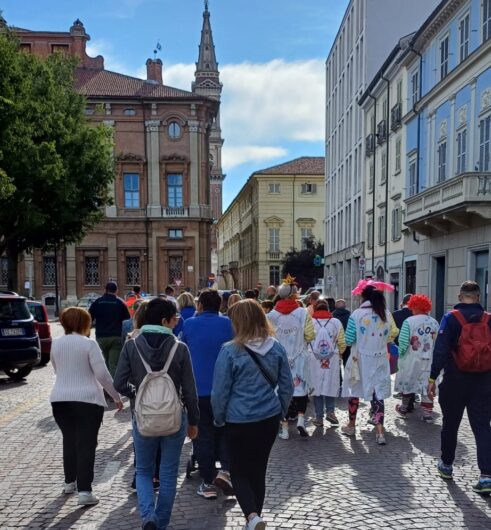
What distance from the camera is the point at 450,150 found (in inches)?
877

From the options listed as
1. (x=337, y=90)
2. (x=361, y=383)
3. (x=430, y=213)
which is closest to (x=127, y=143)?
(x=337, y=90)

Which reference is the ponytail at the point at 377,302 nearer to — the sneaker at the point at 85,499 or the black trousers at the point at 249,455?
the black trousers at the point at 249,455

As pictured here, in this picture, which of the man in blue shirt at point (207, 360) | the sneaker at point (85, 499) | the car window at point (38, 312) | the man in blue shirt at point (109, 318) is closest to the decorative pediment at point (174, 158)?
the car window at point (38, 312)

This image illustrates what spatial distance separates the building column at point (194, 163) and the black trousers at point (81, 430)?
148 ft

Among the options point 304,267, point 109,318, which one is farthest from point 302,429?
point 304,267

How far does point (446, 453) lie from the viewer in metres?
5.75

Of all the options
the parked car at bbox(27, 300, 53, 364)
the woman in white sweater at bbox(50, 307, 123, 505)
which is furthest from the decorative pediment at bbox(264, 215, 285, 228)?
the woman in white sweater at bbox(50, 307, 123, 505)

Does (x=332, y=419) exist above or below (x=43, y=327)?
below

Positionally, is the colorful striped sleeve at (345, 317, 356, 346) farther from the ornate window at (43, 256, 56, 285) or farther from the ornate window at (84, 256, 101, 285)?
the ornate window at (43, 256, 56, 285)

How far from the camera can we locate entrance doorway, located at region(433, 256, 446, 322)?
78.2 feet

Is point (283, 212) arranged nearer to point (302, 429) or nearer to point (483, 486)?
point (302, 429)

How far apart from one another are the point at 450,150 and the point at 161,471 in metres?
20.8

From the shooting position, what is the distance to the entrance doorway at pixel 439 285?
23.8 meters

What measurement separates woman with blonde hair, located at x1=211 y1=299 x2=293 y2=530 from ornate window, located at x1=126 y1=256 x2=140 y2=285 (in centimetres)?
4674
